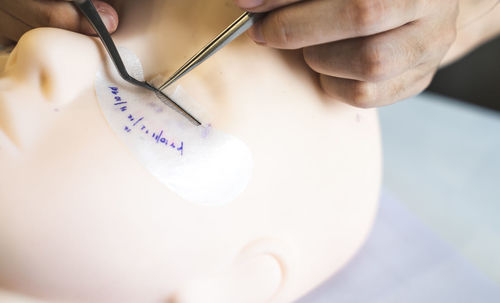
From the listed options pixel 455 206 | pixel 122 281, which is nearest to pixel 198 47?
pixel 122 281

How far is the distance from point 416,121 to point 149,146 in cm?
99

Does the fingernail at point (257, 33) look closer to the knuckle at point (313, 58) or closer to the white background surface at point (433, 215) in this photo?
the knuckle at point (313, 58)

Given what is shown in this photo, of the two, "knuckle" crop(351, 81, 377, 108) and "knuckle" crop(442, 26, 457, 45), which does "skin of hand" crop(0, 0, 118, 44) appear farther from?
"knuckle" crop(442, 26, 457, 45)

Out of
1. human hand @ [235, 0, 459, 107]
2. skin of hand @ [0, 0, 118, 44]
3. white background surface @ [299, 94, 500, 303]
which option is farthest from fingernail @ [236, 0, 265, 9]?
white background surface @ [299, 94, 500, 303]

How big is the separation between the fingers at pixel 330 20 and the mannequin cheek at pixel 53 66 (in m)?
0.22

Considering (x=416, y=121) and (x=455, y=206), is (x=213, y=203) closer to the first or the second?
(x=455, y=206)

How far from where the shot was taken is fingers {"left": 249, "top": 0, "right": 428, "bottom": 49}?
542mm

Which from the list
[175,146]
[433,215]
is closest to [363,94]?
[175,146]

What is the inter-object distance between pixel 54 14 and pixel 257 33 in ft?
0.95

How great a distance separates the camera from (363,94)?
26.0 inches

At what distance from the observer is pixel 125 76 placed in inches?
24.5

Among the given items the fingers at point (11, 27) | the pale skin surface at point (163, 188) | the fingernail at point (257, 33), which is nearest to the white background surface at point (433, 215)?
the pale skin surface at point (163, 188)

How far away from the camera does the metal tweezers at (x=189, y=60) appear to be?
0.57 metres

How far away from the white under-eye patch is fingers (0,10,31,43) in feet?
0.84
